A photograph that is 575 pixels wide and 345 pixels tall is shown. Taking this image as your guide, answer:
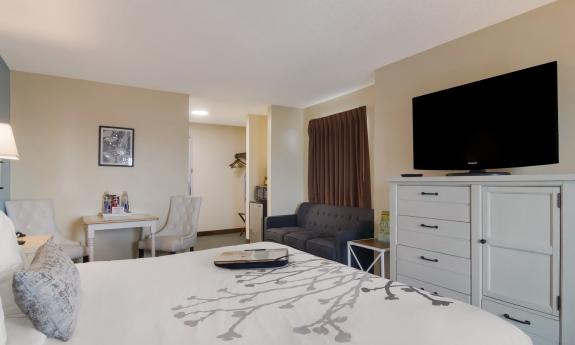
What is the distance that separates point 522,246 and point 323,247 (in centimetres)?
208

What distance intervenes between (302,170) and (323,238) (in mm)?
1712

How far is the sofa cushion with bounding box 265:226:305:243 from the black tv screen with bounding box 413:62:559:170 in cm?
222

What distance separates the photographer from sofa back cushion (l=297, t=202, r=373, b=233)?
405 cm

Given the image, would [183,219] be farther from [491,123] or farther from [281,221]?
[491,123]

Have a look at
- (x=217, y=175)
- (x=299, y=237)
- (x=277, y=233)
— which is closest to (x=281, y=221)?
(x=277, y=233)

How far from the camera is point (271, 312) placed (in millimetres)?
1296

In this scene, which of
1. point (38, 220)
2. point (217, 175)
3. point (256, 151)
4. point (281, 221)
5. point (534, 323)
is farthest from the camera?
point (217, 175)

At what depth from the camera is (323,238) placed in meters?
4.04

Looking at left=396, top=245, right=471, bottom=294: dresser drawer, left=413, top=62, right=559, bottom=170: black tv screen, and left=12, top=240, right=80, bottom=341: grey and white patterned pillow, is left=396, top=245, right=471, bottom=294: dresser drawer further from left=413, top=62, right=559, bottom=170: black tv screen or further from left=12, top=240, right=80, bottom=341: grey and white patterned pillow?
left=12, top=240, right=80, bottom=341: grey and white patterned pillow

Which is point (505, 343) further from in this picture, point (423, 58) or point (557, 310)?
point (423, 58)

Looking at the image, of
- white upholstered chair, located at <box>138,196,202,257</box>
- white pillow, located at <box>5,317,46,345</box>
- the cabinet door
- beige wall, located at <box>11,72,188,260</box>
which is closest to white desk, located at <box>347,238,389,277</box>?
the cabinet door

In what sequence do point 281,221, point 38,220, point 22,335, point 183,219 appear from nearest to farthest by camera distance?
point 22,335 → point 38,220 → point 183,219 → point 281,221

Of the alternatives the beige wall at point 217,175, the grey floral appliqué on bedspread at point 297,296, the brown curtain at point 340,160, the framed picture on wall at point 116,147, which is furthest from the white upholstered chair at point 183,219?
the grey floral appliqué on bedspread at point 297,296

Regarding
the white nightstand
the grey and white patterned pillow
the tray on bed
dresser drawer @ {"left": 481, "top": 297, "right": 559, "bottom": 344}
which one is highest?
the grey and white patterned pillow
